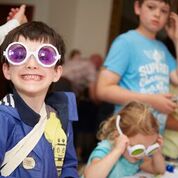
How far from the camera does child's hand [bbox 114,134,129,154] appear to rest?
1.56m

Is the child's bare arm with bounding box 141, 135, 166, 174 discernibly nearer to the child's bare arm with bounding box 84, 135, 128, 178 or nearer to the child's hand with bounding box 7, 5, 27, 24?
the child's bare arm with bounding box 84, 135, 128, 178

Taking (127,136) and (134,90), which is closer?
(127,136)

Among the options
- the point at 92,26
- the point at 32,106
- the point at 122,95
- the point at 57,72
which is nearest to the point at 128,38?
the point at 122,95

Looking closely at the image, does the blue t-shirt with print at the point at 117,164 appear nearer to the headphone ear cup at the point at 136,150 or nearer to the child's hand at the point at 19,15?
the headphone ear cup at the point at 136,150

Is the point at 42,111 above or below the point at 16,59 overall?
below

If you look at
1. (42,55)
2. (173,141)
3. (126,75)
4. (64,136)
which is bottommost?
(173,141)

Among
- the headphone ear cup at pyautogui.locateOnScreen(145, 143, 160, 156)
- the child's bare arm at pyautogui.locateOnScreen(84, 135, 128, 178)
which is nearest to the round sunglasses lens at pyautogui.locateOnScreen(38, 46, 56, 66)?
the child's bare arm at pyautogui.locateOnScreen(84, 135, 128, 178)

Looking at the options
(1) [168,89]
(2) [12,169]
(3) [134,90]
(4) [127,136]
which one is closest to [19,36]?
(2) [12,169]

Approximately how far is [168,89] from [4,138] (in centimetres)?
102

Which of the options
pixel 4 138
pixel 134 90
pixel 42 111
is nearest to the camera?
pixel 4 138

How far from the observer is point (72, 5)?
5.29 metres

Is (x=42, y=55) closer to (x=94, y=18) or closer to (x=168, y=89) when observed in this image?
(x=168, y=89)

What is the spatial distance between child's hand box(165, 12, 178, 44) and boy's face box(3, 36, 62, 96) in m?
0.97

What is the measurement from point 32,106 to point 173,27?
1.07 metres
